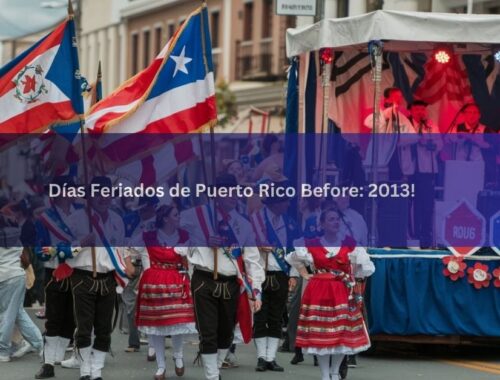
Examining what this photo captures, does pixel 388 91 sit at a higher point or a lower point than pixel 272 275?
higher

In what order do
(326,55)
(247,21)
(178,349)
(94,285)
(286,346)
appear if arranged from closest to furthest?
(94,285) → (178,349) → (286,346) → (326,55) → (247,21)

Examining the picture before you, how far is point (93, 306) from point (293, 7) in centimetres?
607

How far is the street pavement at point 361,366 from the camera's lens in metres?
12.1

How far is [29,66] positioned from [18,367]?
296 centimetres

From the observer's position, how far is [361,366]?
1295 centimetres

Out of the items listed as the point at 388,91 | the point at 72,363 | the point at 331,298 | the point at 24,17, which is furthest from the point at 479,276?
the point at 24,17

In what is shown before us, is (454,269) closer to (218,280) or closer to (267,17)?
(218,280)

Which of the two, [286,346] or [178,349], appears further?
[286,346]

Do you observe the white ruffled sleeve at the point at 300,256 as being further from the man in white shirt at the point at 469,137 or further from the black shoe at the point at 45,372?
the man in white shirt at the point at 469,137

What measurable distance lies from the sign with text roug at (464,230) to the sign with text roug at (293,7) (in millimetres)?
3367

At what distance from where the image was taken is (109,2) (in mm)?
57969

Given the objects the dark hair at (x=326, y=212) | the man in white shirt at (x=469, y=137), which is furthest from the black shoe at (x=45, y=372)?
the man in white shirt at (x=469, y=137)

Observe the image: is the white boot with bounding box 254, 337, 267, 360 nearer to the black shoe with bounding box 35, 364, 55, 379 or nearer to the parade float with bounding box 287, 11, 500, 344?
the parade float with bounding box 287, 11, 500, 344

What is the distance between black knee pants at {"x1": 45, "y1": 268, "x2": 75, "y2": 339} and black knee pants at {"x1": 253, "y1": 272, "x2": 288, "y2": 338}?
1945 mm
